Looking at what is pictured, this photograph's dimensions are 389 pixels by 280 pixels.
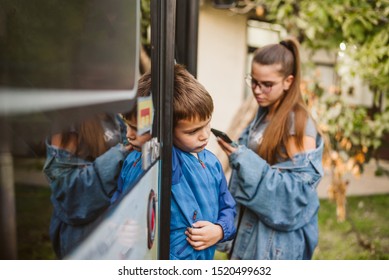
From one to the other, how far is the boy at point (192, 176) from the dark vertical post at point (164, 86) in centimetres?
4

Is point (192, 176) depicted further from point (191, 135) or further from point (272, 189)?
point (272, 189)

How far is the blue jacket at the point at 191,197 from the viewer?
1.51 meters

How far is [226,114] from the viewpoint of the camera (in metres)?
2.31

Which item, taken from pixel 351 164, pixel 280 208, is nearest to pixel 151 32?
pixel 280 208

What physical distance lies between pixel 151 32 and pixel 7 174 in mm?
794

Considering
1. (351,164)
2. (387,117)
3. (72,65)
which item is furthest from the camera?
(351,164)

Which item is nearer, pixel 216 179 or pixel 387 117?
pixel 216 179

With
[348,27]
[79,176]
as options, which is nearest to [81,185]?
[79,176]

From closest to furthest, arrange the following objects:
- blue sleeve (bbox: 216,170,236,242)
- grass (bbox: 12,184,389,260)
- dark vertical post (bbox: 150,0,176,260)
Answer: grass (bbox: 12,184,389,260) → dark vertical post (bbox: 150,0,176,260) → blue sleeve (bbox: 216,170,236,242)

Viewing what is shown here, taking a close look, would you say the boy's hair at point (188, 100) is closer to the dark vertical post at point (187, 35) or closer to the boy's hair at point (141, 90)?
the boy's hair at point (141, 90)

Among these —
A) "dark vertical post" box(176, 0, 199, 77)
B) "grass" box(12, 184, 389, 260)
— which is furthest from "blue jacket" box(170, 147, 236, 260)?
"dark vertical post" box(176, 0, 199, 77)

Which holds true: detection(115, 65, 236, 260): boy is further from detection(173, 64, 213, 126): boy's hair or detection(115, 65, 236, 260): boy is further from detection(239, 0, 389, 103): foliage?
detection(239, 0, 389, 103): foliage

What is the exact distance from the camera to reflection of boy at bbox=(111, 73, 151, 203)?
1.12 metres
